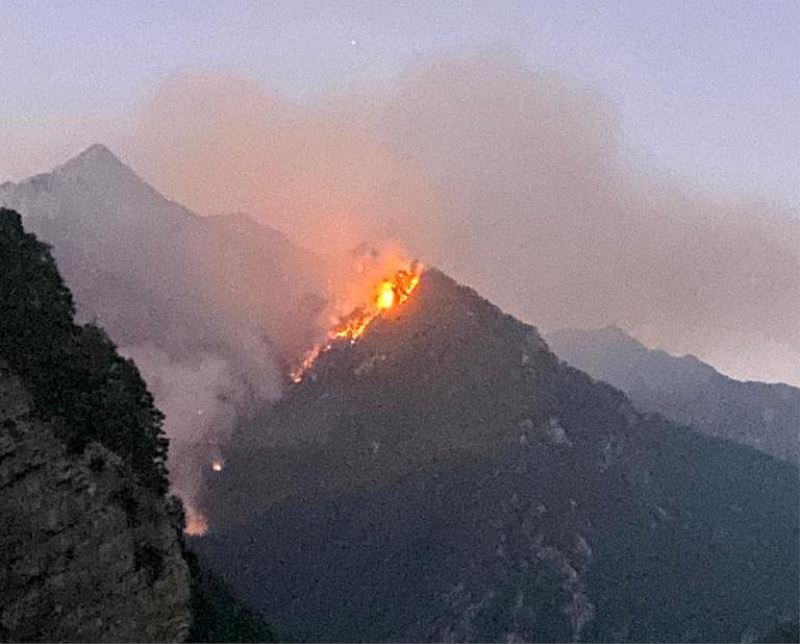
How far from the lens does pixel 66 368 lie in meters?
76.9

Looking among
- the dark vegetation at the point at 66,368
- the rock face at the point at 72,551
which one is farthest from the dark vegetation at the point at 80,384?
the rock face at the point at 72,551

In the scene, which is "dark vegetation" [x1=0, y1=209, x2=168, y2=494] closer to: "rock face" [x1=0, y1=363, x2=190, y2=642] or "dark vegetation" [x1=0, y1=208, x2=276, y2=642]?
"dark vegetation" [x1=0, y1=208, x2=276, y2=642]

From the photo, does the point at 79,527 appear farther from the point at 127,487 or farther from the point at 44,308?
the point at 44,308

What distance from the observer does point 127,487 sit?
69938 mm

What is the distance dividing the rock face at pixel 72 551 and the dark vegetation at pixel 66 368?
2.10 m

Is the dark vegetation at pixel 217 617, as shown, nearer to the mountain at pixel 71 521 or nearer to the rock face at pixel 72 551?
the mountain at pixel 71 521

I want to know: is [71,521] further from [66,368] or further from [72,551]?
[66,368]

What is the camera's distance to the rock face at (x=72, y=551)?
6122 cm

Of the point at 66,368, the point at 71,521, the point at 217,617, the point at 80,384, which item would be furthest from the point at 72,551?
the point at 217,617

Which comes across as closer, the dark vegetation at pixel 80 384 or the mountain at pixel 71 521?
the mountain at pixel 71 521

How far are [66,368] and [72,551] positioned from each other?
1775 centimetres

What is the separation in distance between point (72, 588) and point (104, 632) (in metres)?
3.29

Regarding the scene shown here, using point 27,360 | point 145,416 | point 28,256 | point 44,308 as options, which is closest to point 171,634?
point 27,360

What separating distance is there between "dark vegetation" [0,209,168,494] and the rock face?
210 cm
